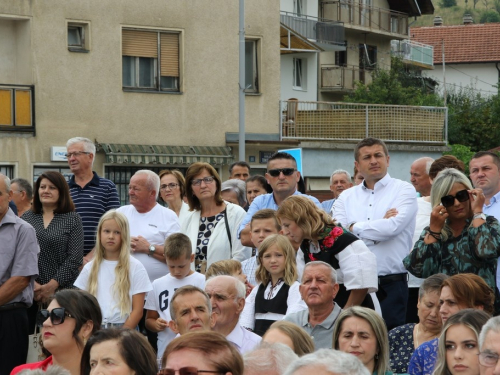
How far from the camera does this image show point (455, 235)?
7727 mm

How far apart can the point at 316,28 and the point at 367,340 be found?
3707 cm

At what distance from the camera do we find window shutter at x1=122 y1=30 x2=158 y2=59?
86.7 ft

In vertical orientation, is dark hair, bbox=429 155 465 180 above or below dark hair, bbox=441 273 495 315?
above

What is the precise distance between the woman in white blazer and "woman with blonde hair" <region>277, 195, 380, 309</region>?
2074 millimetres

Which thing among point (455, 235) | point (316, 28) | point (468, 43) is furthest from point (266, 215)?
point (468, 43)

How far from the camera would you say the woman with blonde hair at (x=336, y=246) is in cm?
770

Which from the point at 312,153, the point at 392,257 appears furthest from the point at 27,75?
the point at 392,257

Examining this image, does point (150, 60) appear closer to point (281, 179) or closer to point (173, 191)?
point (173, 191)

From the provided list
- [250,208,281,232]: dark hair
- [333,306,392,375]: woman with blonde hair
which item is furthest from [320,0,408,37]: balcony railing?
[333,306,392,375]: woman with blonde hair

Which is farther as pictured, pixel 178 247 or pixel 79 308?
pixel 178 247

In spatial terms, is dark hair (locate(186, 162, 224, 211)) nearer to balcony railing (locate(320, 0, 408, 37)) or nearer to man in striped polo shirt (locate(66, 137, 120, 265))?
man in striped polo shirt (locate(66, 137, 120, 265))

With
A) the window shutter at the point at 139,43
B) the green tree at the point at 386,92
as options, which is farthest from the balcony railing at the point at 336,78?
the window shutter at the point at 139,43

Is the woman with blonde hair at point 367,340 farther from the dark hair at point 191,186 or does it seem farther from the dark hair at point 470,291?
the dark hair at point 191,186

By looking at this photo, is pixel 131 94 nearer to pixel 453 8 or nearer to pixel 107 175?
pixel 107 175
